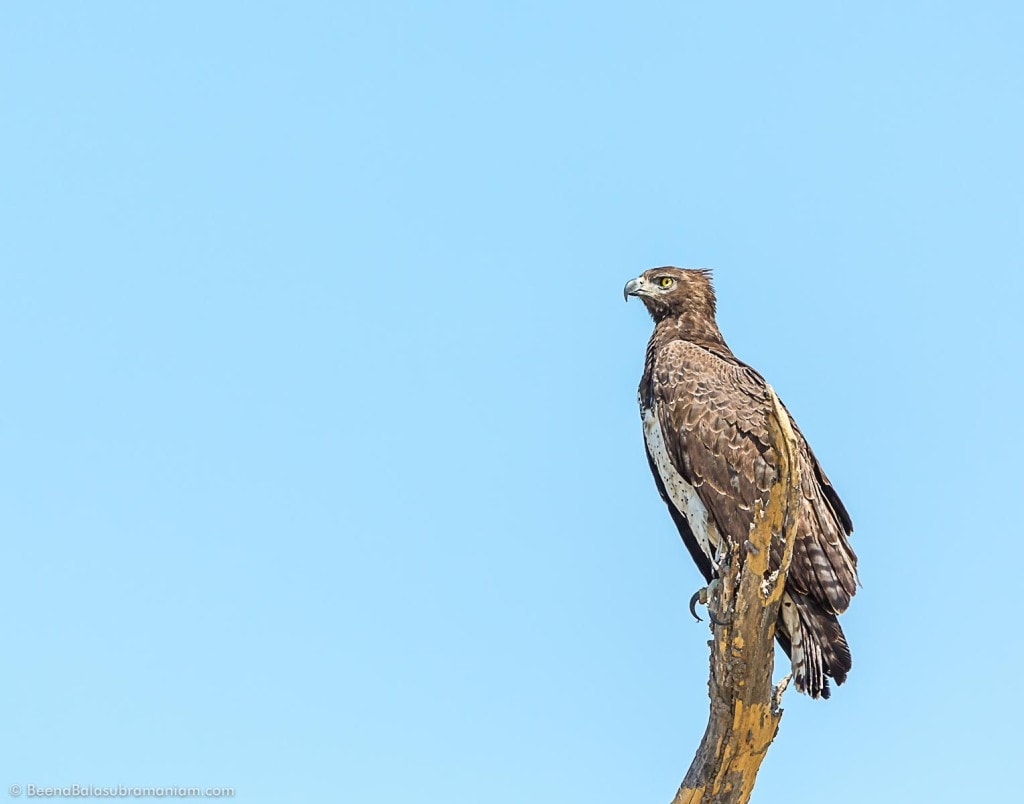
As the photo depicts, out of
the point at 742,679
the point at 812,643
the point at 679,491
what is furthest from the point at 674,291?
the point at 742,679

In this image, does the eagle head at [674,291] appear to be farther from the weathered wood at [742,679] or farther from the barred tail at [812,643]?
the weathered wood at [742,679]

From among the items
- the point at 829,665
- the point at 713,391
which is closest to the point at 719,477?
the point at 713,391

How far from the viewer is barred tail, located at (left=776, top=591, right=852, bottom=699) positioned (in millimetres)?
9977

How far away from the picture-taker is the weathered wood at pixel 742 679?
28.6ft

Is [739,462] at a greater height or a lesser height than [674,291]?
lesser

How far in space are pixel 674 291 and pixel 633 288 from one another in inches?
14.8

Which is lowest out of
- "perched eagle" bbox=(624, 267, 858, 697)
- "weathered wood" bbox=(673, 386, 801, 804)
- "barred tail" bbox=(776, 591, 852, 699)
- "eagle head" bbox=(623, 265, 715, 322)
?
"weathered wood" bbox=(673, 386, 801, 804)

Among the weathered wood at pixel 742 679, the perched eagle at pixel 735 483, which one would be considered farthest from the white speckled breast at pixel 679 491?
the weathered wood at pixel 742 679

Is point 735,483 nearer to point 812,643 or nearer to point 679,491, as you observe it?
point 679,491

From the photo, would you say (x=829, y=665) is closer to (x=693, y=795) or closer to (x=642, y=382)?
(x=693, y=795)

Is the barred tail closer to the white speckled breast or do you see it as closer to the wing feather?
the wing feather

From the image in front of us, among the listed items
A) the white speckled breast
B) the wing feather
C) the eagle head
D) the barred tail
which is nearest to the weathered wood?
the barred tail

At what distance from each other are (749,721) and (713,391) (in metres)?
3.23

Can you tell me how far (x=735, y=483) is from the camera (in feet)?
36.1
